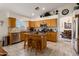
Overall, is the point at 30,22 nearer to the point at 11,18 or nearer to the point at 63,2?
the point at 11,18

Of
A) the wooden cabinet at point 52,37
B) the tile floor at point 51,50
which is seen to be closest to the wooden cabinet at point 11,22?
the tile floor at point 51,50

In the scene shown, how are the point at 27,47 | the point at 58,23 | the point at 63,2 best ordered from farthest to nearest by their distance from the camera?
the point at 27,47 → the point at 58,23 → the point at 63,2

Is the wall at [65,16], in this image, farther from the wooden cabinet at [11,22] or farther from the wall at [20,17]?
the wooden cabinet at [11,22]

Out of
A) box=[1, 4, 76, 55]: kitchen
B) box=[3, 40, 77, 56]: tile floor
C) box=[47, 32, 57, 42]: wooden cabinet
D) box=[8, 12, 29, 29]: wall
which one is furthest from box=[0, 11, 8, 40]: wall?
box=[47, 32, 57, 42]: wooden cabinet

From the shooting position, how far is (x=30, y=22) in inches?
118

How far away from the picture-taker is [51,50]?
296 cm

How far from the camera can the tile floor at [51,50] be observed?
9.18 ft

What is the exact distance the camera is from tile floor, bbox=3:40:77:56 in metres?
2.80

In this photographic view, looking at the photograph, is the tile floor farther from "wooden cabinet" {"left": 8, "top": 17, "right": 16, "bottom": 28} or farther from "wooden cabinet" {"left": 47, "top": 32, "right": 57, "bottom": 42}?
"wooden cabinet" {"left": 8, "top": 17, "right": 16, "bottom": 28}

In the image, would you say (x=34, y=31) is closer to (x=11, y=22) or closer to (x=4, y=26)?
(x=11, y=22)

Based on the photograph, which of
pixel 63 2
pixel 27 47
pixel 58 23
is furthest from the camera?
pixel 27 47

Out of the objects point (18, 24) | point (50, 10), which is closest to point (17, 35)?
point (18, 24)

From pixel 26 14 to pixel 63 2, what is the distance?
0.98 meters

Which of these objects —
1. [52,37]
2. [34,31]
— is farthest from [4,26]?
[52,37]
